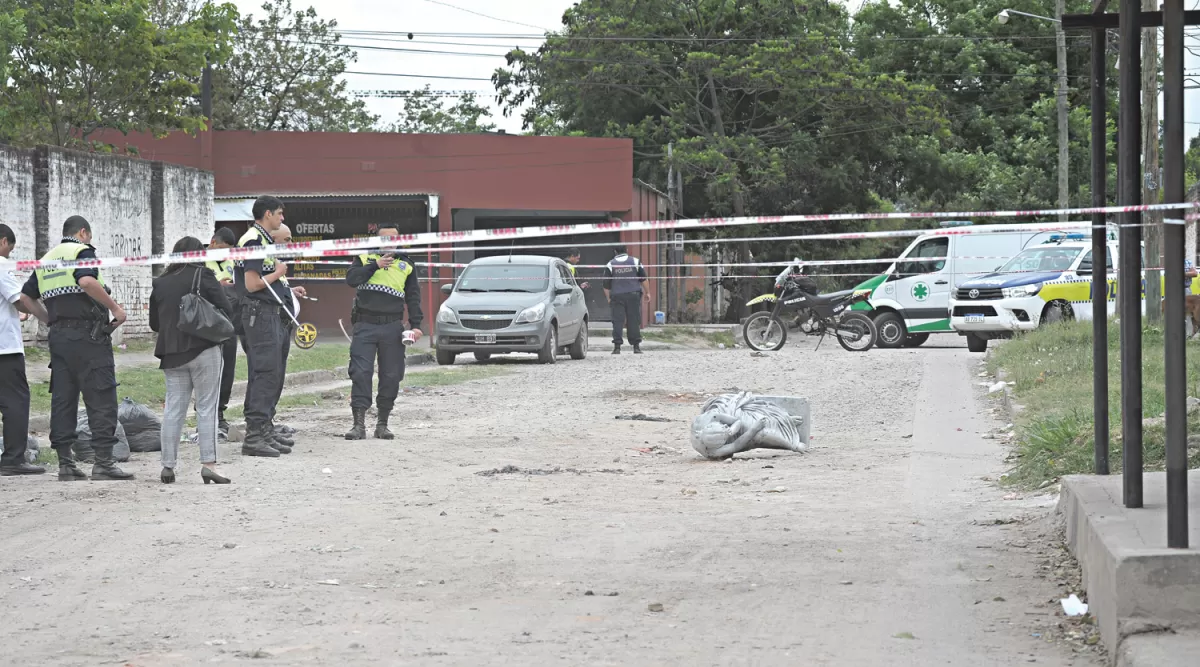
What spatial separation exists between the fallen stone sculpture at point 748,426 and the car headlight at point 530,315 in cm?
1055

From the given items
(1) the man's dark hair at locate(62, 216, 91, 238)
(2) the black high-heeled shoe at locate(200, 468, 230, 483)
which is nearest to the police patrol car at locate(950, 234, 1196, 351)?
(2) the black high-heeled shoe at locate(200, 468, 230, 483)

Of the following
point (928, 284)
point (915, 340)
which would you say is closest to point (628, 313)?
point (928, 284)

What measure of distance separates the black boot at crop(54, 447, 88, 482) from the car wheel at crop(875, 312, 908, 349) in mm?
18608

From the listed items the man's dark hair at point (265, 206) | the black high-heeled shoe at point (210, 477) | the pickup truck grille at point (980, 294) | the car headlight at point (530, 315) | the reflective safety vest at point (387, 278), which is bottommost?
the black high-heeled shoe at point (210, 477)

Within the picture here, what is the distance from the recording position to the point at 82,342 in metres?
9.47

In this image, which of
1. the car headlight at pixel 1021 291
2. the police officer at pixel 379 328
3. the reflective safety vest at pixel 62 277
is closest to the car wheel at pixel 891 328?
the car headlight at pixel 1021 291

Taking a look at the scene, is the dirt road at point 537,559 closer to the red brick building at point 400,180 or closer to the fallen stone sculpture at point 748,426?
the fallen stone sculpture at point 748,426

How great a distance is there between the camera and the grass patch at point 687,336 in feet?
100

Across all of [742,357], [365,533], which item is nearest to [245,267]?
[365,533]

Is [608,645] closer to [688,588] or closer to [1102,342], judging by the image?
[688,588]

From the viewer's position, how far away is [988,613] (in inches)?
215

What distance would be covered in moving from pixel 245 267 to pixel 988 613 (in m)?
6.92

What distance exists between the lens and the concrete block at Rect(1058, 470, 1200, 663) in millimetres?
4703

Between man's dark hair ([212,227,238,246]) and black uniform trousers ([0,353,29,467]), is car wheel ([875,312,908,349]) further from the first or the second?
black uniform trousers ([0,353,29,467])
